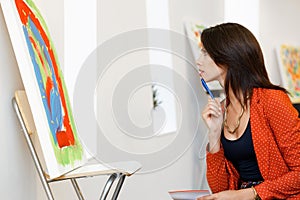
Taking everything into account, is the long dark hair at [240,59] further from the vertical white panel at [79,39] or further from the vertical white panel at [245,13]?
the vertical white panel at [245,13]

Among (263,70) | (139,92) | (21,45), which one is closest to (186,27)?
(139,92)

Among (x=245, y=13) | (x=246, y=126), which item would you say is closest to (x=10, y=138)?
(x=246, y=126)

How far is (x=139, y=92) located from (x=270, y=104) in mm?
922

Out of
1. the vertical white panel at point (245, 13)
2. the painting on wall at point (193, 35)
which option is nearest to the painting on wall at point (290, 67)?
the vertical white panel at point (245, 13)

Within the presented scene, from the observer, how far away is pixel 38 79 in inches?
56.8

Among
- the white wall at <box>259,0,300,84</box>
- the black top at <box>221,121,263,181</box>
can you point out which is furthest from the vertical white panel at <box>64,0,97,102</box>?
the white wall at <box>259,0,300,84</box>

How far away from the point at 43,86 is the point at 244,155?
800mm

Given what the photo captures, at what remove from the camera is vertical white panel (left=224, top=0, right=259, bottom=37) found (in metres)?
3.80

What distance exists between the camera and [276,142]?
1.83 metres

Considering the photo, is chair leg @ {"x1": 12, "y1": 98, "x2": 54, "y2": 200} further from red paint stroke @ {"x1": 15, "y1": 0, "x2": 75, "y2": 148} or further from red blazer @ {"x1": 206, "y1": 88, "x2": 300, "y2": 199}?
red blazer @ {"x1": 206, "y1": 88, "x2": 300, "y2": 199}

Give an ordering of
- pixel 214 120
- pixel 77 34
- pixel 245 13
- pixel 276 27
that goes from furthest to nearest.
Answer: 1. pixel 276 27
2. pixel 245 13
3. pixel 77 34
4. pixel 214 120

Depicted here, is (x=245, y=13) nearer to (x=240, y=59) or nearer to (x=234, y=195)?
(x=240, y=59)

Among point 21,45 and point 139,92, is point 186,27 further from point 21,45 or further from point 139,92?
point 21,45

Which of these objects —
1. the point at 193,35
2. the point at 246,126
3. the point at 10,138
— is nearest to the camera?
the point at 10,138
